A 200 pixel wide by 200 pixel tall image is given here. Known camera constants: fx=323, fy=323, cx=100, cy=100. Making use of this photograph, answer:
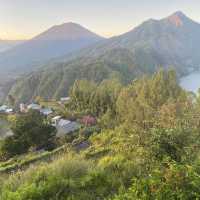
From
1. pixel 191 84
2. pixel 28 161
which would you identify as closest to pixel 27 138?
pixel 28 161

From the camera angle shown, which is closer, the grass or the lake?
the grass

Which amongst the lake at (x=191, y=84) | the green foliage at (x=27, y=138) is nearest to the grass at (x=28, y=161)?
the green foliage at (x=27, y=138)

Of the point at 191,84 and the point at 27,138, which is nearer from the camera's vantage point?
the point at 27,138

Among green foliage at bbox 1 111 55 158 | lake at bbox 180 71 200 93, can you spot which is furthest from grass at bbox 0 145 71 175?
lake at bbox 180 71 200 93

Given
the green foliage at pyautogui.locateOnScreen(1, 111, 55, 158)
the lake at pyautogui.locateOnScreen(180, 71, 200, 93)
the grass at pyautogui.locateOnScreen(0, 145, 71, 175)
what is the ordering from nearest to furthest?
the grass at pyautogui.locateOnScreen(0, 145, 71, 175) → the green foliage at pyautogui.locateOnScreen(1, 111, 55, 158) → the lake at pyautogui.locateOnScreen(180, 71, 200, 93)

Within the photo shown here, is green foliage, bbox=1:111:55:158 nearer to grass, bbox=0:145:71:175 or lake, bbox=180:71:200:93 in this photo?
grass, bbox=0:145:71:175

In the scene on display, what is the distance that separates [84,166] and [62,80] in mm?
90104

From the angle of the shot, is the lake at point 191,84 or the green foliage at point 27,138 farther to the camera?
the lake at point 191,84

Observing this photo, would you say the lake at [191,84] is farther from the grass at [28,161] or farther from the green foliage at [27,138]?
the grass at [28,161]

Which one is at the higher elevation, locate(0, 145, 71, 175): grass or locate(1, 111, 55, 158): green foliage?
locate(0, 145, 71, 175): grass

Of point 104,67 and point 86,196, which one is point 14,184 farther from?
point 104,67

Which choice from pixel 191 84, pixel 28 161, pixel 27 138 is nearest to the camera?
pixel 28 161

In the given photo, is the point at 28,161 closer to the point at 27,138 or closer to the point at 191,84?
the point at 27,138

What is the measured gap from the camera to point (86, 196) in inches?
193
